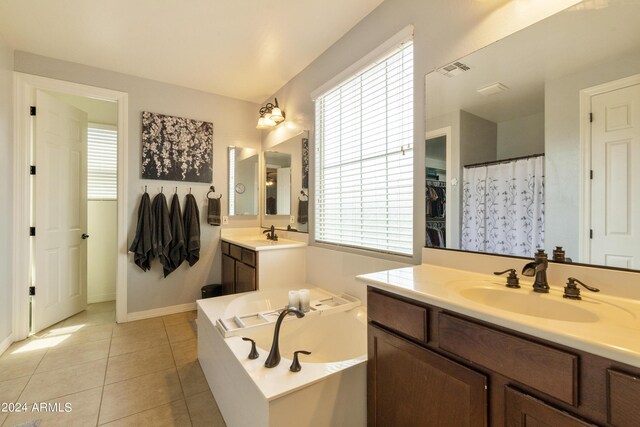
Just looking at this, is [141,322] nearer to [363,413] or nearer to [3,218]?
[3,218]

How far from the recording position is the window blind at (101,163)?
3.50 metres

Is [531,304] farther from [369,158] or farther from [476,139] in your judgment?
[369,158]

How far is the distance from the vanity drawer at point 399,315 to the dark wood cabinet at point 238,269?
1471mm

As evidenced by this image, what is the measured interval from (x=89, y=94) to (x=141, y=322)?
2.37 metres

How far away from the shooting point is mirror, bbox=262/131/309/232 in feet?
9.09

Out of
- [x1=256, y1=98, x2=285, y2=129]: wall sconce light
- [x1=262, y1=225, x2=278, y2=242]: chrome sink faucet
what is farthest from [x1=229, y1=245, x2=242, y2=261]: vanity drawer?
[x1=256, y1=98, x2=285, y2=129]: wall sconce light

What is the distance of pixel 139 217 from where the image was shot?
294 cm

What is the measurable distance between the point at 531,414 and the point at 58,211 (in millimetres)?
3896

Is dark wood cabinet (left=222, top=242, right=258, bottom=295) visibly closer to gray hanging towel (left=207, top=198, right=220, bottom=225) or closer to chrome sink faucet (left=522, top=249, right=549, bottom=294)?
gray hanging towel (left=207, top=198, right=220, bottom=225)

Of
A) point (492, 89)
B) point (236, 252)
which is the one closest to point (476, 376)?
point (492, 89)

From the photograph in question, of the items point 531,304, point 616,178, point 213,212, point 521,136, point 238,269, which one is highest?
point 521,136

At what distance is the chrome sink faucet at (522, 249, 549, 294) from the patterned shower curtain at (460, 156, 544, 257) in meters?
0.12

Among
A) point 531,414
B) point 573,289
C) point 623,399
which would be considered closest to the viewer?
point 623,399

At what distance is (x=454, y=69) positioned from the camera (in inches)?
58.9
